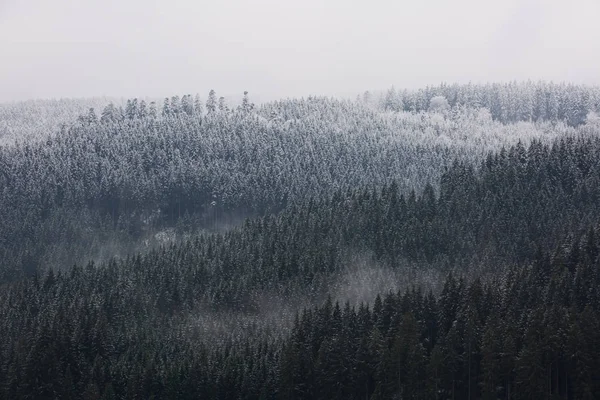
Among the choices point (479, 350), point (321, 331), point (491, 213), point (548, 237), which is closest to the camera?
point (479, 350)

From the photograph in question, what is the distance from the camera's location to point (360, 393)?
398ft

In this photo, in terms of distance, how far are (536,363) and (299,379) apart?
34.1 m

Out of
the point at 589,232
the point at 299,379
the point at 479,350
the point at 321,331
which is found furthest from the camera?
the point at 589,232

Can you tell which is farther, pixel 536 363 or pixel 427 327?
pixel 427 327

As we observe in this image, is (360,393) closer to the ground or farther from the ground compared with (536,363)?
closer to the ground

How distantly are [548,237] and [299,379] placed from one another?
66.4 meters

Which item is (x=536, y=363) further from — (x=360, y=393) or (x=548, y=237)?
(x=548, y=237)

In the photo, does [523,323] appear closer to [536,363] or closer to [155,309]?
[536,363]

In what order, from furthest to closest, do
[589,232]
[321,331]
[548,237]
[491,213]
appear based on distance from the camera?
1. [491,213]
2. [548,237]
3. [589,232]
4. [321,331]

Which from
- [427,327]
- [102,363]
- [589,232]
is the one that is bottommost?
[102,363]

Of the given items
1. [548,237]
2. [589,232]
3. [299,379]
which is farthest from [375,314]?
[548,237]

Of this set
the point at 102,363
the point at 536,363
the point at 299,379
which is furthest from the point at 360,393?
the point at 102,363

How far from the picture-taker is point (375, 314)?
437 feet

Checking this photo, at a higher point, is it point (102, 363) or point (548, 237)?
point (548, 237)
